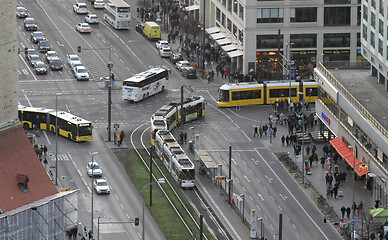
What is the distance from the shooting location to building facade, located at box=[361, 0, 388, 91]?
182875 millimetres

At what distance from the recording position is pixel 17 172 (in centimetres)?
15338

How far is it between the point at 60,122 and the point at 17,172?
42358 mm

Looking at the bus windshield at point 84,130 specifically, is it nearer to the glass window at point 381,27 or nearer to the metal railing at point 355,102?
the metal railing at point 355,102

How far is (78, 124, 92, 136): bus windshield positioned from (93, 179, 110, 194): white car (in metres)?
18.7

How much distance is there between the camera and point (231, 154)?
188375 millimetres

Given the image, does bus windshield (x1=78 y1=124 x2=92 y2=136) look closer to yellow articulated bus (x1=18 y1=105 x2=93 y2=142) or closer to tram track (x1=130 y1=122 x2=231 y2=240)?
yellow articulated bus (x1=18 y1=105 x2=93 y2=142)

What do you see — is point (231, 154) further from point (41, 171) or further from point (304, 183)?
point (41, 171)

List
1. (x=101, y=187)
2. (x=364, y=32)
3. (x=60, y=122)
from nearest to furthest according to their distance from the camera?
(x=101, y=187) < (x=364, y=32) < (x=60, y=122)

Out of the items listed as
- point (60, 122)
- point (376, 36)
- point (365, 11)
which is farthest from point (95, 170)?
point (365, 11)

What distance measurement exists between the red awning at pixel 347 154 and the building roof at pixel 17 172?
1601 inches

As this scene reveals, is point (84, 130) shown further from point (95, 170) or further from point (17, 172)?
point (17, 172)

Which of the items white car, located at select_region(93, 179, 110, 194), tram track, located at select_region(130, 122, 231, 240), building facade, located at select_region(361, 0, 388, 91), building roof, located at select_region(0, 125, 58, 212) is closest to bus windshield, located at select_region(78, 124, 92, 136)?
tram track, located at select_region(130, 122, 231, 240)

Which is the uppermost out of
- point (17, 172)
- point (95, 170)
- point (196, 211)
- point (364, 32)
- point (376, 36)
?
point (376, 36)

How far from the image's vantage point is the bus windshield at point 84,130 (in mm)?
192500
